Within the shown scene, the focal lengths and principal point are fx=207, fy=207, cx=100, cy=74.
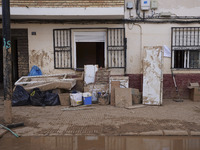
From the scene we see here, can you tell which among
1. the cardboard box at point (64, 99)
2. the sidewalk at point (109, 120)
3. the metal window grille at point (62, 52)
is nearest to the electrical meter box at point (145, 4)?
the metal window grille at point (62, 52)

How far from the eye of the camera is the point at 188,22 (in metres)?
8.64

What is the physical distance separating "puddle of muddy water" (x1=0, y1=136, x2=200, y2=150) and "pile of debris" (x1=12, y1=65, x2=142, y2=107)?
2830 millimetres

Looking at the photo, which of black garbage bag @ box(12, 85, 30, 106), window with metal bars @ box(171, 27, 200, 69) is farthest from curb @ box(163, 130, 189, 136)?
black garbage bag @ box(12, 85, 30, 106)

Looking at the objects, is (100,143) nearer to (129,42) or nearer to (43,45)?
(129,42)

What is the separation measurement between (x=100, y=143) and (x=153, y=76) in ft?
13.2

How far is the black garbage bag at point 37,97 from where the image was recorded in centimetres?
748

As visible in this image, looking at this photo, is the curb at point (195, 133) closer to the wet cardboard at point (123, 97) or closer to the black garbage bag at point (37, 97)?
the wet cardboard at point (123, 97)

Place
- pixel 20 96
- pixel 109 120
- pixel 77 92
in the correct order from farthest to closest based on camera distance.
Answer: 1. pixel 77 92
2. pixel 20 96
3. pixel 109 120

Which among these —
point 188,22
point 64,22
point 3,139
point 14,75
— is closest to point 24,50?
point 64,22

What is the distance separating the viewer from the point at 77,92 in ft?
25.6

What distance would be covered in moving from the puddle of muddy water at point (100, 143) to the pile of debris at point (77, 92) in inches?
111

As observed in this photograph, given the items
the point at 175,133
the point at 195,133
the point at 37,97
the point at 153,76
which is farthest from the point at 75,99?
the point at 195,133

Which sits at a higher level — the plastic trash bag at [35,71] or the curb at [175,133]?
the plastic trash bag at [35,71]

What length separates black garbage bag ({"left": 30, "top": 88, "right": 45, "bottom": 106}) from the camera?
295 inches
